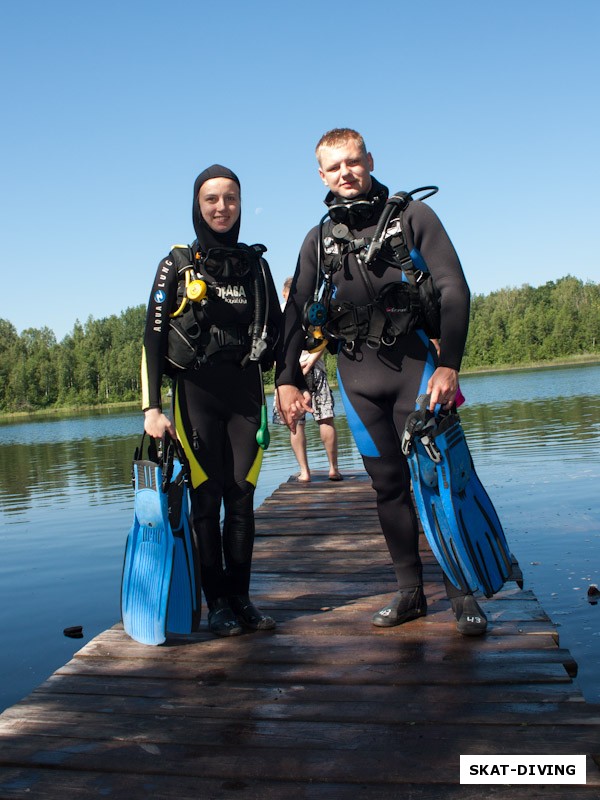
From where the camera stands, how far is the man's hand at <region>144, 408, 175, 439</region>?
3.74 m

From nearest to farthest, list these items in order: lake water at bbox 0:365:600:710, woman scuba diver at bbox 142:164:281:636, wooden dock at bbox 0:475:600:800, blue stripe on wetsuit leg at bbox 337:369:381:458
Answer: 1. wooden dock at bbox 0:475:600:800
2. blue stripe on wetsuit leg at bbox 337:369:381:458
3. woman scuba diver at bbox 142:164:281:636
4. lake water at bbox 0:365:600:710

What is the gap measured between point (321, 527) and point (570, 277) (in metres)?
120

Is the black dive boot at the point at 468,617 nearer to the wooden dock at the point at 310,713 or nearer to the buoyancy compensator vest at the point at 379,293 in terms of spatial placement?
the wooden dock at the point at 310,713

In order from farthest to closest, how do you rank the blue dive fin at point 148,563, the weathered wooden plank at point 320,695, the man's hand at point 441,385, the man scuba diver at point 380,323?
the blue dive fin at point 148,563 < the man scuba diver at point 380,323 < the man's hand at point 441,385 < the weathered wooden plank at point 320,695

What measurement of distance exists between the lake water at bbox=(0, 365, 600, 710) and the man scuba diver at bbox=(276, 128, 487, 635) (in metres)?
1.08

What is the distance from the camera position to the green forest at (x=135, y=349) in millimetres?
90438

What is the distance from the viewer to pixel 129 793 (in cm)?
225

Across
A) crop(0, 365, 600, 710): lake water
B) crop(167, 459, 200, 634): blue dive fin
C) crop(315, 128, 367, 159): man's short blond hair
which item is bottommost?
crop(0, 365, 600, 710): lake water

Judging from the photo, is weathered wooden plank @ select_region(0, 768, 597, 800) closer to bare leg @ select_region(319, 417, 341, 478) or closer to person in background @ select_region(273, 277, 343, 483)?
person in background @ select_region(273, 277, 343, 483)

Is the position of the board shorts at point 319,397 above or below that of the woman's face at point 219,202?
below

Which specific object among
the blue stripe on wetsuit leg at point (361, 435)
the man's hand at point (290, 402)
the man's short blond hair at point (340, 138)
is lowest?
the blue stripe on wetsuit leg at point (361, 435)

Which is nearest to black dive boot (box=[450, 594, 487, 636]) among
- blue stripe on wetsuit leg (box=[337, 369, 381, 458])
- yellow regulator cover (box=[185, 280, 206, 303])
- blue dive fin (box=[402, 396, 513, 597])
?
blue dive fin (box=[402, 396, 513, 597])

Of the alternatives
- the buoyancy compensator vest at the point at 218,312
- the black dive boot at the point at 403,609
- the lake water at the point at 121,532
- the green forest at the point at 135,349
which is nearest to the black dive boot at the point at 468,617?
the black dive boot at the point at 403,609

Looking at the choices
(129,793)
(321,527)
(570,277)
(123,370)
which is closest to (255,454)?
(129,793)
